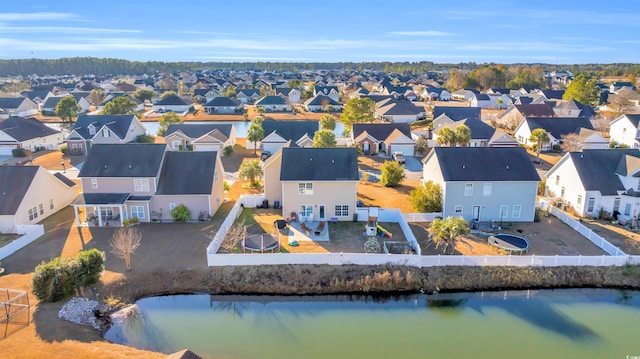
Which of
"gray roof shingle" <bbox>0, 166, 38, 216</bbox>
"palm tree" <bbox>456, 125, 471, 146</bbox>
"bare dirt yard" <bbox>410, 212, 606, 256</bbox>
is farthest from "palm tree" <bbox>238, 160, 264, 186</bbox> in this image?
"palm tree" <bbox>456, 125, 471, 146</bbox>

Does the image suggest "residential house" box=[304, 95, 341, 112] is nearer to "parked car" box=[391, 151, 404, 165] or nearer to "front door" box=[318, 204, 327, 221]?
"parked car" box=[391, 151, 404, 165]

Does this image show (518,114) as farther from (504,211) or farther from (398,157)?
(504,211)

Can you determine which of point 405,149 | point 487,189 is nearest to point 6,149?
point 405,149

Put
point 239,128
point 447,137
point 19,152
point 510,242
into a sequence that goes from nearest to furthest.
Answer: point 510,242, point 447,137, point 19,152, point 239,128

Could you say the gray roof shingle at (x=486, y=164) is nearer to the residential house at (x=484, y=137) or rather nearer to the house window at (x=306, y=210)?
the house window at (x=306, y=210)

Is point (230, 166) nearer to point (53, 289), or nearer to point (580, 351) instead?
point (53, 289)

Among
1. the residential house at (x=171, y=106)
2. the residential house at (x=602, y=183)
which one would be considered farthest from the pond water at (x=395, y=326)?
the residential house at (x=171, y=106)
